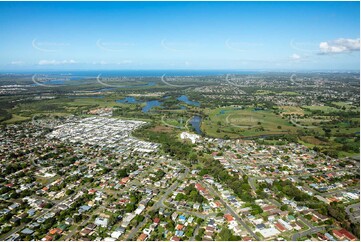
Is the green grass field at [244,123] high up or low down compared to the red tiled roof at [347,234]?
up

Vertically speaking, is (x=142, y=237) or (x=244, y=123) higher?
(x=244, y=123)

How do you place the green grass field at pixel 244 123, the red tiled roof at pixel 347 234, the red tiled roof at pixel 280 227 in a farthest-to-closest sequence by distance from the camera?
the green grass field at pixel 244 123, the red tiled roof at pixel 280 227, the red tiled roof at pixel 347 234

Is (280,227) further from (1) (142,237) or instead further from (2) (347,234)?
(1) (142,237)

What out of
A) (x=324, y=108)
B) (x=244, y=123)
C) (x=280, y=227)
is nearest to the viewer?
(x=280, y=227)

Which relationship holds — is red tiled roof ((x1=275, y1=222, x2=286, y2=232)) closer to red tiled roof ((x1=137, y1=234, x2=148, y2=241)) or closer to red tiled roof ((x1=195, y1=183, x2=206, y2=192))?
red tiled roof ((x1=195, y1=183, x2=206, y2=192))

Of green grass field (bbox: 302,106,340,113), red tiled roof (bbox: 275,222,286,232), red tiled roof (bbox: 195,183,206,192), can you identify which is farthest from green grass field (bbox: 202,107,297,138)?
red tiled roof (bbox: 275,222,286,232)

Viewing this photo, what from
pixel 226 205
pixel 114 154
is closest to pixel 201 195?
pixel 226 205

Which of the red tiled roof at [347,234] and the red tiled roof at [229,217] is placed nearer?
the red tiled roof at [347,234]

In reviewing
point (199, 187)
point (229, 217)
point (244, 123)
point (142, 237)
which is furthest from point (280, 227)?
point (244, 123)

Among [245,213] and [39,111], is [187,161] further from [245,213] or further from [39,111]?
[39,111]

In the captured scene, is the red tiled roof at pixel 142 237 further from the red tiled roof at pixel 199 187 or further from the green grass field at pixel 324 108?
the green grass field at pixel 324 108

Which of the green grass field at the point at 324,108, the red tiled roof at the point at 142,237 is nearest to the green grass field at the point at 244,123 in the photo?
the green grass field at the point at 324,108
